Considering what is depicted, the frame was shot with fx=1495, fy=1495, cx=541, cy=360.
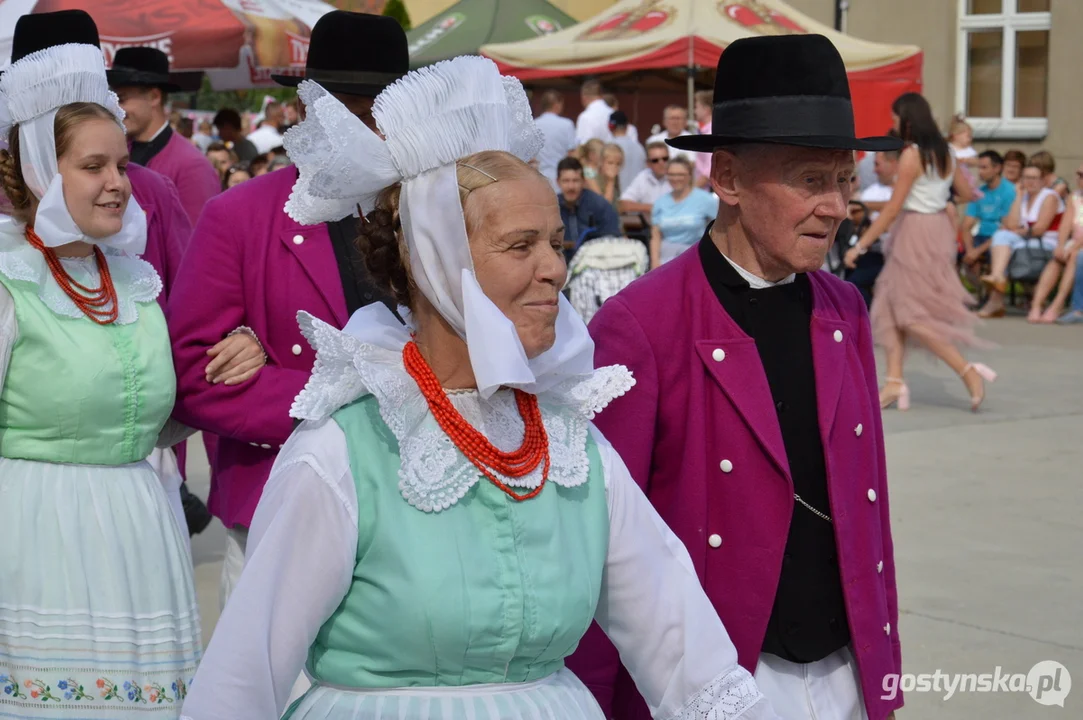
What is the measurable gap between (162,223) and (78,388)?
4.07ft

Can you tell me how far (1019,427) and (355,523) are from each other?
27.3ft

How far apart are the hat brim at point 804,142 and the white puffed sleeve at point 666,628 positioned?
0.84 m

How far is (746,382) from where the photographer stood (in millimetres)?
2977

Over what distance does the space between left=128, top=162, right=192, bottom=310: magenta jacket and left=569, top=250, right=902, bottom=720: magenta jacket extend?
7.32 ft

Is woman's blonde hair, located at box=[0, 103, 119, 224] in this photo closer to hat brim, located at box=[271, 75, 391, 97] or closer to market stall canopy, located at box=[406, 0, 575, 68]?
hat brim, located at box=[271, 75, 391, 97]

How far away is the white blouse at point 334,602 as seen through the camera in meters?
2.15

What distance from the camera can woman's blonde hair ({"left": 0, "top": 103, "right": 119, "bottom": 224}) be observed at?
3.94 m

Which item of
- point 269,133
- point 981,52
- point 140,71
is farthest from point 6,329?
point 981,52

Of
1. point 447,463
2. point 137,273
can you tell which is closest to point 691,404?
point 447,463

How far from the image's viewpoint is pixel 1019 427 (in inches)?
387

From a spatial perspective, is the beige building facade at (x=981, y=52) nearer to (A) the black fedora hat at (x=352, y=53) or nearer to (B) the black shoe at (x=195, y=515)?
(B) the black shoe at (x=195, y=515)

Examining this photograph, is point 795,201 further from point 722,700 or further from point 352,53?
point 352,53

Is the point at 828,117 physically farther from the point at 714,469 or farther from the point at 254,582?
the point at 254,582

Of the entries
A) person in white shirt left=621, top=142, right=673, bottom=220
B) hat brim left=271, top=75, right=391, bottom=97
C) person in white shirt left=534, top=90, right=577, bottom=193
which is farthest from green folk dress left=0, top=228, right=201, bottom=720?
person in white shirt left=621, top=142, right=673, bottom=220
